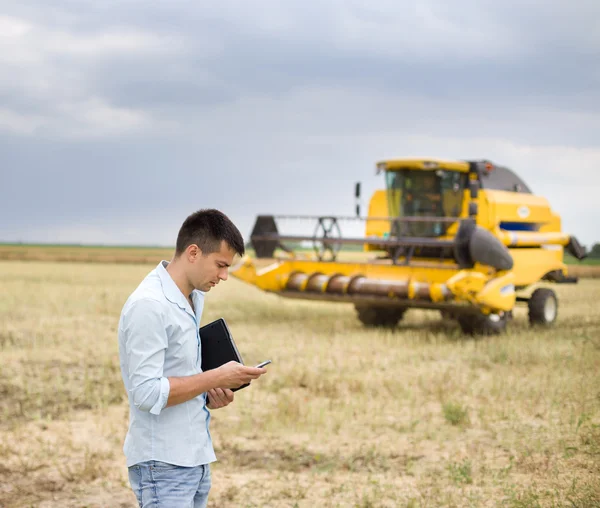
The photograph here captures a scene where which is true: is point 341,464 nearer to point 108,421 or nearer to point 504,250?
point 108,421

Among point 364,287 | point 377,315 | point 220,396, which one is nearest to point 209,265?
point 220,396

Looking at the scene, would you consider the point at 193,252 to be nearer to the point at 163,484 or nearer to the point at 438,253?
the point at 163,484

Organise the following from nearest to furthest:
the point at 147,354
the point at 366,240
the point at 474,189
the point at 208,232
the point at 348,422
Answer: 1. the point at 147,354
2. the point at 208,232
3. the point at 348,422
4. the point at 366,240
5. the point at 474,189

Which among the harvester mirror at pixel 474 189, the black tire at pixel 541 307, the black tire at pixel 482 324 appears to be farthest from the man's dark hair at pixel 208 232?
the black tire at pixel 541 307

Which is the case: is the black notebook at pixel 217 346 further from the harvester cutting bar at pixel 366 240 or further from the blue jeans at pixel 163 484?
the harvester cutting bar at pixel 366 240

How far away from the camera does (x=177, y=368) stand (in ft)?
8.84

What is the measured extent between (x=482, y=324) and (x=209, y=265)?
10292mm

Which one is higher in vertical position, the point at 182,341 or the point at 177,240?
the point at 177,240

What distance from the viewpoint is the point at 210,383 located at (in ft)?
8.59

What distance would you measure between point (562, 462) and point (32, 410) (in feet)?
15.1

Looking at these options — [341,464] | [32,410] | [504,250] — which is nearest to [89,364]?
A: [32,410]

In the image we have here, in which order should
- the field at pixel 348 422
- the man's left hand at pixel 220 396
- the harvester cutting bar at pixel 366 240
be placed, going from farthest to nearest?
1. the harvester cutting bar at pixel 366 240
2. the field at pixel 348 422
3. the man's left hand at pixel 220 396

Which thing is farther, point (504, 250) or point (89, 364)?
point (504, 250)

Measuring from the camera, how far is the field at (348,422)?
5.20 meters
